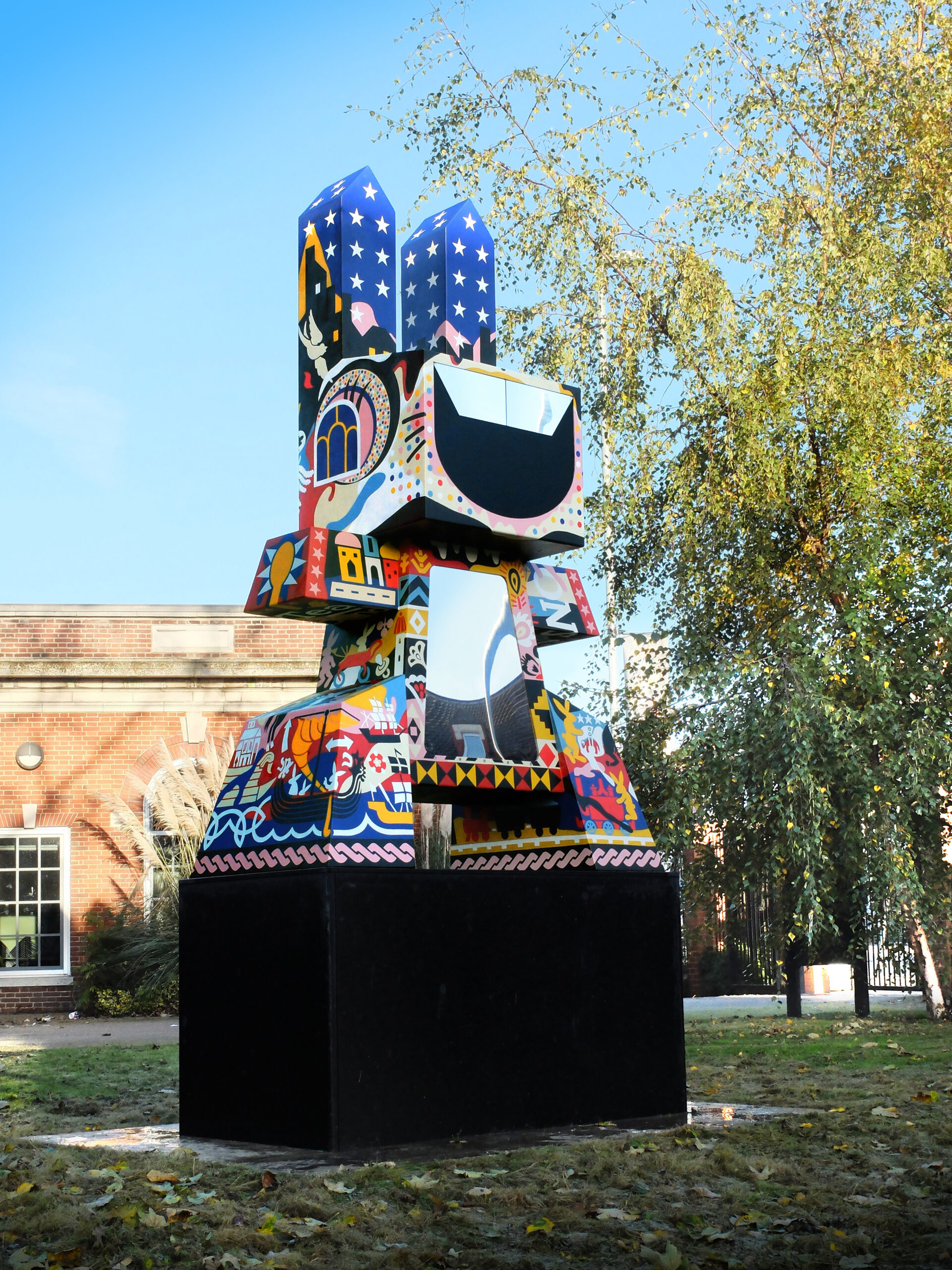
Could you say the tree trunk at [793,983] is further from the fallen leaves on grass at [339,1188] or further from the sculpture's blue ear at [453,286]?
the fallen leaves on grass at [339,1188]

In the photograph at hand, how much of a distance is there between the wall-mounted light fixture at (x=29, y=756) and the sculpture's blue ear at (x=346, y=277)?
1099 centimetres

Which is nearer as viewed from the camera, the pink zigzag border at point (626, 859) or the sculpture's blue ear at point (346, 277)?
the pink zigzag border at point (626, 859)

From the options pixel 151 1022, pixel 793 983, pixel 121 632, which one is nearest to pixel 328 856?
pixel 793 983

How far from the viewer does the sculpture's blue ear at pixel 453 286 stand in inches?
237

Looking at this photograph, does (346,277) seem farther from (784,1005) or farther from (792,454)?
(784,1005)

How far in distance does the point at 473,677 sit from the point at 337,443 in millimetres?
1143

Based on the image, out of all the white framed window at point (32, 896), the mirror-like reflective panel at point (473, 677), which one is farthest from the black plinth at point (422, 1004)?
the white framed window at point (32, 896)

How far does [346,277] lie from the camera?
5867mm

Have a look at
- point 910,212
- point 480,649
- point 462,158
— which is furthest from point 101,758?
point 480,649

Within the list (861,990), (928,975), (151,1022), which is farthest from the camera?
(151,1022)

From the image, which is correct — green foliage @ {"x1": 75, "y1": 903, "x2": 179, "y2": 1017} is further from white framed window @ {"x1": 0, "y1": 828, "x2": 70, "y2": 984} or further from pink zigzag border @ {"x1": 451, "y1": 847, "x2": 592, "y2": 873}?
pink zigzag border @ {"x1": 451, "y1": 847, "x2": 592, "y2": 873}

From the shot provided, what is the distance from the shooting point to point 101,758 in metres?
16.1

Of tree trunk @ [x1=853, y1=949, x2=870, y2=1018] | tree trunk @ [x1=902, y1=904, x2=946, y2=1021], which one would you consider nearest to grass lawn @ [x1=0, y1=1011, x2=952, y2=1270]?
tree trunk @ [x1=902, y1=904, x2=946, y2=1021]

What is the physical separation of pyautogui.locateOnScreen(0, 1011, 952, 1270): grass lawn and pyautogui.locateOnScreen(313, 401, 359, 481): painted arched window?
2.72 metres
